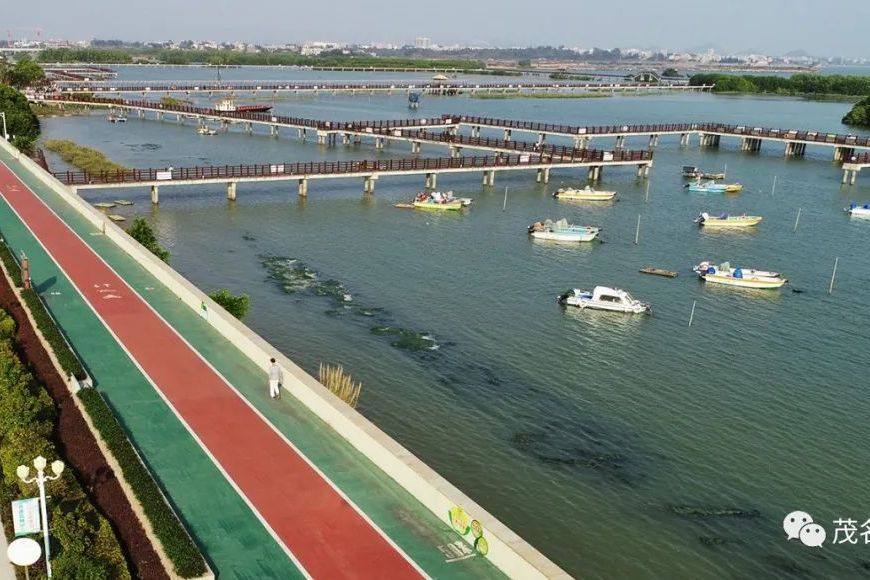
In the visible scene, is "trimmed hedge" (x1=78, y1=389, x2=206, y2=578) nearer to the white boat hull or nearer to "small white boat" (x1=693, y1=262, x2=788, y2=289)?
"small white boat" (x1=693, y1=262, x2=788, y2=289)

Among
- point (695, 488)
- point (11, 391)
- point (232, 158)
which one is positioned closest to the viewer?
point (11, 391)

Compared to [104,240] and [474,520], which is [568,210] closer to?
[104,240]

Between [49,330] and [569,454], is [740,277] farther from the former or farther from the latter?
[49,330]

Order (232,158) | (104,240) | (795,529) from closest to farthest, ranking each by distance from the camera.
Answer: (795,529) → (104,240) → (232,158)

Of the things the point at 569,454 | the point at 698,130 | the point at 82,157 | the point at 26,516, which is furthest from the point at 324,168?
the point at 698,130

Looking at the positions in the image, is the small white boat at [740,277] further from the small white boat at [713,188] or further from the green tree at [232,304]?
the small white boat at [713,188]

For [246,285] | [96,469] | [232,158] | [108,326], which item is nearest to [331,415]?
[96,469]
